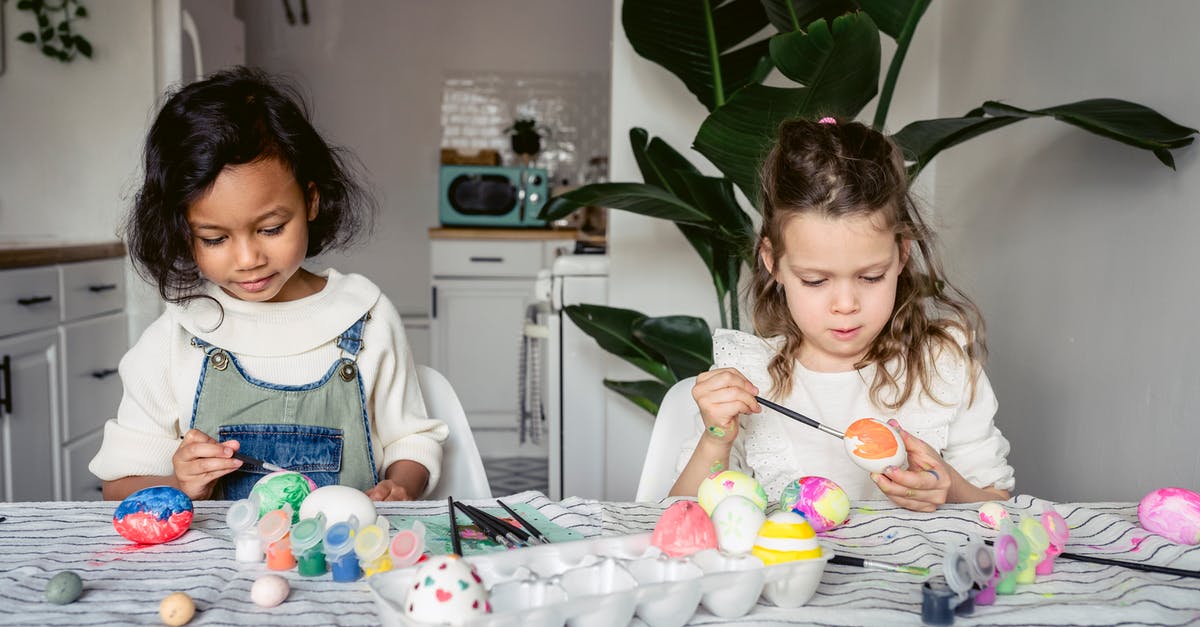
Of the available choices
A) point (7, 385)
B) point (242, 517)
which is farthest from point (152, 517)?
point (7, 385)

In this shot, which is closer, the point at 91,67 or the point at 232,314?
the point at 232,314

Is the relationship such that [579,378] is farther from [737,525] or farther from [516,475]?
[737,525]

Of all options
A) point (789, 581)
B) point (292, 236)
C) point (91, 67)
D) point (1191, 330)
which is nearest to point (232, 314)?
point (292, 236)

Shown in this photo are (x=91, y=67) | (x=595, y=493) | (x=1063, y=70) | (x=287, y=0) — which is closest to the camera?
(x=1063, y=70)

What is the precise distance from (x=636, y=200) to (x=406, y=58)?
3.47 metres

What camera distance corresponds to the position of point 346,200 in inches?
58.9

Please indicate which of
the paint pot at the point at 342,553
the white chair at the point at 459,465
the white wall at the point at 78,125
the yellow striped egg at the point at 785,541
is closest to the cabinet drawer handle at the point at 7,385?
the white wall at the point at 78,125

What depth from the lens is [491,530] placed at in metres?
0.95

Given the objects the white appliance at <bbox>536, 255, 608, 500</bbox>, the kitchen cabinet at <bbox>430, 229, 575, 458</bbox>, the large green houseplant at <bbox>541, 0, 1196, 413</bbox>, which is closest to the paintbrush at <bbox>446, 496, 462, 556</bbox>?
the large green houseplant at <bbox>541, 0, 1196, 413</bbox>

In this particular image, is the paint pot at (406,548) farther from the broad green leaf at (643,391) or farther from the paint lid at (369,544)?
the broad green leaf at (643,391)

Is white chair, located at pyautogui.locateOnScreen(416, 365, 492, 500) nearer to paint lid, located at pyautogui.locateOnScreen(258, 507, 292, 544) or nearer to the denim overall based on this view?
the denim overall

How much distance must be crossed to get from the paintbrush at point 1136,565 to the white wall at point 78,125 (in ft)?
10.2

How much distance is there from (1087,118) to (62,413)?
8.70 feet

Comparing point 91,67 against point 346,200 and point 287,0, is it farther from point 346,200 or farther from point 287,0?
point 346,200
